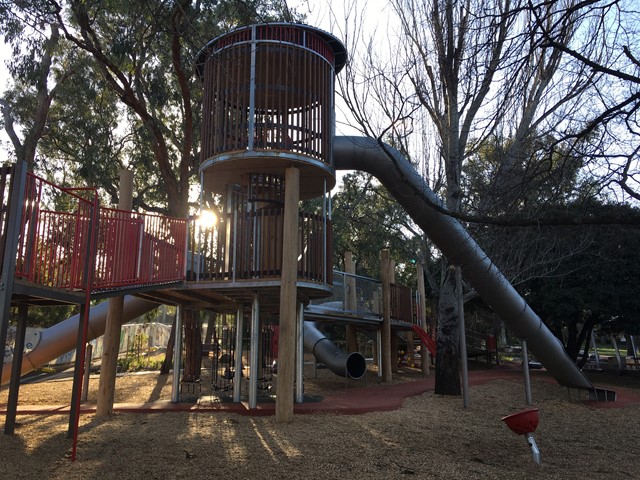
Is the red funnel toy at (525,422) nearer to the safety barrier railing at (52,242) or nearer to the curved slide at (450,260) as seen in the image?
the curved slide at (450,260)

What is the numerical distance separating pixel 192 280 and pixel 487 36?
702cm

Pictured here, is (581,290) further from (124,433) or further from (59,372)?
(59,372)

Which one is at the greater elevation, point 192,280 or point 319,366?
point 192,280

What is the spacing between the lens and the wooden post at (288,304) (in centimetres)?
922

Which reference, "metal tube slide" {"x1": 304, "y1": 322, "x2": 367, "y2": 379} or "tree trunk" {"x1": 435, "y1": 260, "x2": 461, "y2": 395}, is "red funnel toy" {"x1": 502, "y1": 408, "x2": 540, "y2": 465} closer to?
"tree trunk" {"x1": 435, "y1": 260, "x2": 461, "y2": 395}

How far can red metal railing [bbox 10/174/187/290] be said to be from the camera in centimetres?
626

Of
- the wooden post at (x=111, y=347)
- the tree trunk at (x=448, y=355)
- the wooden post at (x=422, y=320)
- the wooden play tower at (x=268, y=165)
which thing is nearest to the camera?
the wooden post at (x=111, y=347)

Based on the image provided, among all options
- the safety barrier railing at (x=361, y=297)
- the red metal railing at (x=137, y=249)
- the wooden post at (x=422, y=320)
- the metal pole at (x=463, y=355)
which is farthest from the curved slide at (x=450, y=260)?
the wooden post at (x=422, y=320)

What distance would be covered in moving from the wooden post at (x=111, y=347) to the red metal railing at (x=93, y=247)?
1002 mm

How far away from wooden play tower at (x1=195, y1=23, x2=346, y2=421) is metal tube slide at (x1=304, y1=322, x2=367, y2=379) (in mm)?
6031

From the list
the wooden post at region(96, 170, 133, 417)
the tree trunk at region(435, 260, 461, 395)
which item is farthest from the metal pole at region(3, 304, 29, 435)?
the tree trunk at region(435, 260, 461, 395)

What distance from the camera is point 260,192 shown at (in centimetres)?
1120

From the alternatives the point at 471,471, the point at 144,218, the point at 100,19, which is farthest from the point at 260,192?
the point at 100,19

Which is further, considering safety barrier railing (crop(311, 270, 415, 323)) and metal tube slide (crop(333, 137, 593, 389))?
safety barrier railing (crop(311, 270, 415, 323))
